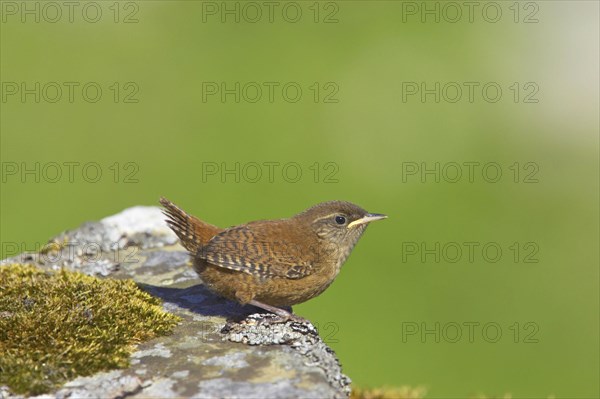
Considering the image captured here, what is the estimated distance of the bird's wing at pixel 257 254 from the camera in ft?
19.2

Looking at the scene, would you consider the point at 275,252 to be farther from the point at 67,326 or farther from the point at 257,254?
the point at 67,326

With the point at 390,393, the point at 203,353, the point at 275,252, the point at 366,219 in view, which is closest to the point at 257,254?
the point at 275,252

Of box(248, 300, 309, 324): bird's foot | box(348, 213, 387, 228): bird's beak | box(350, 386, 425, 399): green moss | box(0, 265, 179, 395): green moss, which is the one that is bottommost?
box(350, 386, 425, 399): green moss

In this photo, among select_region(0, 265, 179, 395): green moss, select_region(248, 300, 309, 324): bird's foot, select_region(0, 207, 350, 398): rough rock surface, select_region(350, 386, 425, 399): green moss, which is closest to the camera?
select_region(0, 207, 350, 398): rough rock surface

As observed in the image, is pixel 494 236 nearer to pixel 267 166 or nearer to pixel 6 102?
pixel 267 166

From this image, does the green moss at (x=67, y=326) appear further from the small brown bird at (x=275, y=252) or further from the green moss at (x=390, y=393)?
the green moss at (x=390, y=393)

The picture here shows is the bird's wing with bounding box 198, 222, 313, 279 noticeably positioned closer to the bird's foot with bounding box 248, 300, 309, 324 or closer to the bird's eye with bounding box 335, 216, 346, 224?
the bird's foot with bounding box 248, 300, 309, 324

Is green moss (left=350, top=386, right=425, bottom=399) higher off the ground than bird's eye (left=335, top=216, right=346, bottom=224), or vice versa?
bird's eye (left=335, top=216, right=346, bottom=224)

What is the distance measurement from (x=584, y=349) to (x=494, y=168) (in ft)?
13.3

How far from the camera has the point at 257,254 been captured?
5.95 metres

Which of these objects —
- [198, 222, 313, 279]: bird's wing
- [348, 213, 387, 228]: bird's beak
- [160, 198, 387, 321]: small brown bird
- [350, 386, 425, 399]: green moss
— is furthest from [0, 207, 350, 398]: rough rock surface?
[348, 213, 387, 228]: bird's beak

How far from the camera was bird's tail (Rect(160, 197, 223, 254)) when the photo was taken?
629 centimetres

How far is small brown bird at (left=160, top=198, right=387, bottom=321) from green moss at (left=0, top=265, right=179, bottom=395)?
54cm

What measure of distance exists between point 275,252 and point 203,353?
1.33 m
